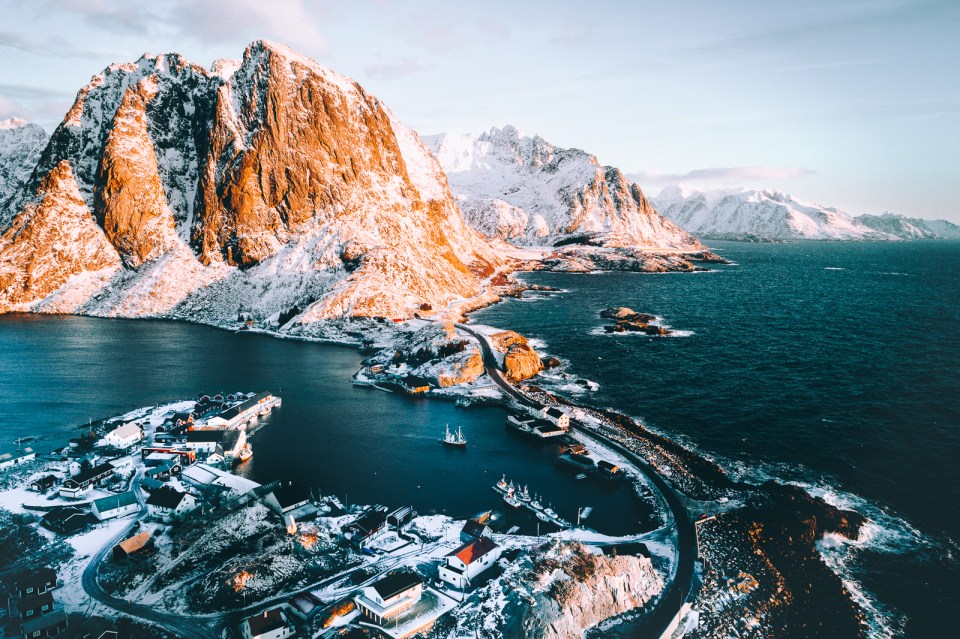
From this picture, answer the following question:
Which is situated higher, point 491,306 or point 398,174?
point 398,174

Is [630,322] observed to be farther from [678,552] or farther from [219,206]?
[219,206]

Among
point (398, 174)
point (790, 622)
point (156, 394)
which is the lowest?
point (790, 622)

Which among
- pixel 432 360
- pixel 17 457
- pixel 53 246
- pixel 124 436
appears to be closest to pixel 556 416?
pixel 432 360

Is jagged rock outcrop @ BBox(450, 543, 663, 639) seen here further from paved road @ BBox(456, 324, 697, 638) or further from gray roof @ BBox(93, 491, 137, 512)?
gray roof @ BBox(93, 491, 137, 512)

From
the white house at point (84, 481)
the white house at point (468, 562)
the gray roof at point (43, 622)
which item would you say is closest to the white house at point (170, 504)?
the white house at point (84, 481)

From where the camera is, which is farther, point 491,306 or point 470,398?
point 491,306

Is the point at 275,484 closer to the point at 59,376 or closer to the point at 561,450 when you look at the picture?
the point at 561,450

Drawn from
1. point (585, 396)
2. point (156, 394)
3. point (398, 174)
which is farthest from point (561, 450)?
point (398, 174)

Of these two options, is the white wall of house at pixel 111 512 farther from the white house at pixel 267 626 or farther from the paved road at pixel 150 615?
the white house at pixel 267 626
